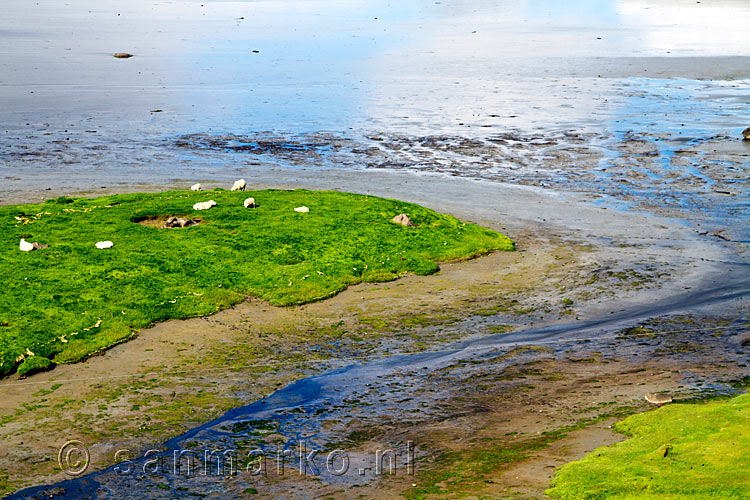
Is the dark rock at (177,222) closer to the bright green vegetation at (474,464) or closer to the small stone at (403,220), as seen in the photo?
the small stone at (403,220)

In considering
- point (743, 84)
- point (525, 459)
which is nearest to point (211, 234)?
point (525, 459)

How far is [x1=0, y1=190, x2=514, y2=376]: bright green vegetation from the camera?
46.2 ft

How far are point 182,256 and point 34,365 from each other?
497cm

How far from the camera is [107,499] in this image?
912cm

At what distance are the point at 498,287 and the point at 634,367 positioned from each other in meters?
4.42

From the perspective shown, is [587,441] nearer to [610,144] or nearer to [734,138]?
[610,144]

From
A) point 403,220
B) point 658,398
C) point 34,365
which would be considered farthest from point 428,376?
point 403,220

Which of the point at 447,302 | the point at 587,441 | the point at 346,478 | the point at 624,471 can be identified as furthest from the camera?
the point at 447,302

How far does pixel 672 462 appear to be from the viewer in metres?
8.81

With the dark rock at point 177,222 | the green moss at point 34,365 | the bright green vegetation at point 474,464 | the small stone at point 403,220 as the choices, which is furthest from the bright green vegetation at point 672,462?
the dark rock at point 177,222

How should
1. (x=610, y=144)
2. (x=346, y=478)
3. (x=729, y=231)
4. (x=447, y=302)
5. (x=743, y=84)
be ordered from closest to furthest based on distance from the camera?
(x=346, y=478), (x=447, y=302), (x=729, y=231), (x=610, y=144), (x=743, y=84)

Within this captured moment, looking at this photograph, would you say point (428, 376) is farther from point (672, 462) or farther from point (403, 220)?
point (403, 220)

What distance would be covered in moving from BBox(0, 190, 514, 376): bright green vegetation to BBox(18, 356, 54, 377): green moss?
0.03m

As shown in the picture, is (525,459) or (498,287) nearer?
(525,459)
